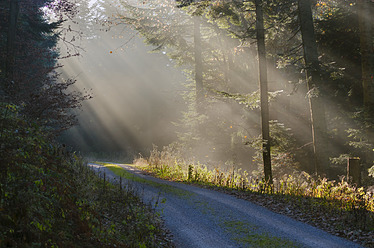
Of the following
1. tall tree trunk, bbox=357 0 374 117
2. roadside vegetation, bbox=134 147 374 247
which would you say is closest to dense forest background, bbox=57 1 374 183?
tall tree trunk, bbox=357 0 374 117

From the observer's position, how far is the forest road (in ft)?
20.2

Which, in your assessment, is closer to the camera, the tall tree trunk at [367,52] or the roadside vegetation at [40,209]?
the roadside vegetation at [40,209]

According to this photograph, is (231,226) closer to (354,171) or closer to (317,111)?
(354,171)

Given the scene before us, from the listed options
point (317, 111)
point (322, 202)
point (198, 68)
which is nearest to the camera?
point (322, 202)

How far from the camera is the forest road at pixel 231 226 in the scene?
6160 mm

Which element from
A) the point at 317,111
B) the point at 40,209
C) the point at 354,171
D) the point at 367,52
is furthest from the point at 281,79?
the point at 40,209

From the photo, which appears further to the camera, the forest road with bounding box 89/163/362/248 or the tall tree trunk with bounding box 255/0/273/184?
the tall tree trunk with bounding box 255/0/273/184

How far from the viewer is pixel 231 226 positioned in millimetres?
7059

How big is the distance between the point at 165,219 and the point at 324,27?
1179 centimetres

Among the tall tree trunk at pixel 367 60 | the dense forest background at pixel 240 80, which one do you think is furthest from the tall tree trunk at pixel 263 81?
the tall tree trunk at pixel 367 60

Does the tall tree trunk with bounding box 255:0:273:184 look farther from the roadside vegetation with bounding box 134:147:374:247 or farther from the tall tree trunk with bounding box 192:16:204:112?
the tall tree trunk with bounding box 192:16:204:112

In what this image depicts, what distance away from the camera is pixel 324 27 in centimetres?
1400

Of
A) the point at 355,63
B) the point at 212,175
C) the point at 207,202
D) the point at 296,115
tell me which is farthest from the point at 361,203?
the point at 296,115

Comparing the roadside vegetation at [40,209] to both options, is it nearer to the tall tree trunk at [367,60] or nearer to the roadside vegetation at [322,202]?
the roadside vegetation at [322,202]
